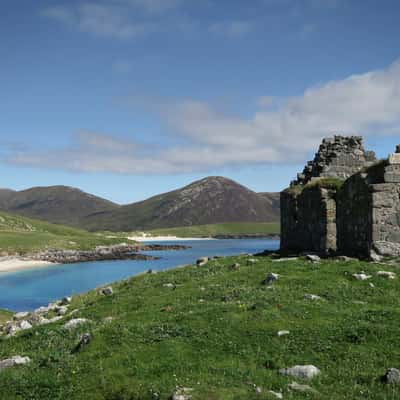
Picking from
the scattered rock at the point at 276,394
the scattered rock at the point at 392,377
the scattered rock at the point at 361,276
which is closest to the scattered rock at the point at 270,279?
the scattered rock at the point at 361,276

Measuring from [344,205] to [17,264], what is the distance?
278 ft

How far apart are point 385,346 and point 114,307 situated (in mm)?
10942

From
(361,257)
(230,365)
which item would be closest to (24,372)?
(230,365)

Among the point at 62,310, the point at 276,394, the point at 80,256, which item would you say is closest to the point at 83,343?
the point at 276,394

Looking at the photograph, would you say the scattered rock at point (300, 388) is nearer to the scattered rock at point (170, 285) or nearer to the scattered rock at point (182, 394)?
the scattered rock at point (182, 394)

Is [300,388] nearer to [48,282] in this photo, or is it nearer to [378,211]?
[378,211]

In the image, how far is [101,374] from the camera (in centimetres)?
1091

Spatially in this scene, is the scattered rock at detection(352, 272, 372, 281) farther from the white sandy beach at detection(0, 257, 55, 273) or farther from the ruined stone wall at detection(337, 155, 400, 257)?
the white sandy beach at detection(0, 257, 55, 273)

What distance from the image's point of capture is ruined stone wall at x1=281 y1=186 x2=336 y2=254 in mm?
29875

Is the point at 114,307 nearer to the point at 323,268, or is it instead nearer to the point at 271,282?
the point at 271,282

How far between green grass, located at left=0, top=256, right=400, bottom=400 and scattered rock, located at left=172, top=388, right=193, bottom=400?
16 cm

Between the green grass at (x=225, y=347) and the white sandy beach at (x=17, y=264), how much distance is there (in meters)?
80.1

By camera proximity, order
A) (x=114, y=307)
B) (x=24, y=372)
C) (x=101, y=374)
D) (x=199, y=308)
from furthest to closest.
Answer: (x=114, y=307)
(x=199, y=308)
(x=24, y=372)
(x=101, y=374)

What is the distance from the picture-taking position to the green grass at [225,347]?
397 inches
